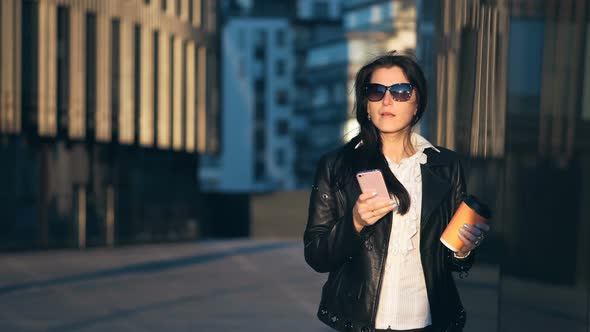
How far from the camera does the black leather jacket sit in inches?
143

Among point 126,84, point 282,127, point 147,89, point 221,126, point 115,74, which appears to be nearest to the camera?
point 115,74

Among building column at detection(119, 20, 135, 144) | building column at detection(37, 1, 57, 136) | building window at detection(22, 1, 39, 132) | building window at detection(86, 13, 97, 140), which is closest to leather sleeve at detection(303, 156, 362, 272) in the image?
building window at detection(22, 1, 39, 132)

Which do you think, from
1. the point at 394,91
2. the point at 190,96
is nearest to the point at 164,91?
the point at 190,96

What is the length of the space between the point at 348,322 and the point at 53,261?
829 inches

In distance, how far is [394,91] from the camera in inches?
146

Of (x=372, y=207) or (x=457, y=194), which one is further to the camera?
(x=457, y=194)

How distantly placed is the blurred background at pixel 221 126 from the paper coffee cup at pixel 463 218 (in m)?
1.41

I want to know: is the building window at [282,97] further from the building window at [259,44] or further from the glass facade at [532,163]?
the glass facade at [532,163]

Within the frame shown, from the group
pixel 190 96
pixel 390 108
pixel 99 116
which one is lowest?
Answer: pixel 99 116

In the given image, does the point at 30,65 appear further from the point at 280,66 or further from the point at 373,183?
the point at 280,66

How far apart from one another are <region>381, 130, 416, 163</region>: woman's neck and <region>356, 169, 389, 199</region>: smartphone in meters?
0.50

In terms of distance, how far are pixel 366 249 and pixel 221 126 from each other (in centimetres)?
3752

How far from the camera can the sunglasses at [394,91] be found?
370cm

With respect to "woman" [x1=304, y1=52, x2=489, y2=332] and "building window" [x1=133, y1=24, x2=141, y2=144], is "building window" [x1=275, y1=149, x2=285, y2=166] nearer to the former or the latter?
"building window" [x1=133, y1=24, x2=141, y2=144]
